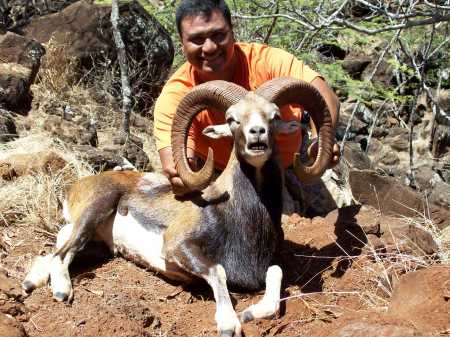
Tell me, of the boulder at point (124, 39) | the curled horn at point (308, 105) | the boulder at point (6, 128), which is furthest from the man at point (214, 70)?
the boulder at point (124, 39)

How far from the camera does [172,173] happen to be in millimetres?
6121

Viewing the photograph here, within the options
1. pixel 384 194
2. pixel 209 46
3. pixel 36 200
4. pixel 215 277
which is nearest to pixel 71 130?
pixel 36 200

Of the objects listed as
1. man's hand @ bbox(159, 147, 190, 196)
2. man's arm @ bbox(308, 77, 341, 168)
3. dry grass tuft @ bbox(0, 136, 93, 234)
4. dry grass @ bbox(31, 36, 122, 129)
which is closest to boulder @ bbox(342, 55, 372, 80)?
dry grass @ bbox(31, 36, 122, 129)

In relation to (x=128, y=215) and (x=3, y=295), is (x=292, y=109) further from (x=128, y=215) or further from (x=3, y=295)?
(x=3, y=295)

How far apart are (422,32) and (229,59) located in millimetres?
8188

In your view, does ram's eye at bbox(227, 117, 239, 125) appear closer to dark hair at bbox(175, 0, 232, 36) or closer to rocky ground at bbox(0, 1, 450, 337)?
dark hair at bbox(175, 0, 232, 36)

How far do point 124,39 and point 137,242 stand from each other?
745 cm

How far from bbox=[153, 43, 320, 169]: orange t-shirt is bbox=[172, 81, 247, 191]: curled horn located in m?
0.65

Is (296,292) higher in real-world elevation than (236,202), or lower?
lower

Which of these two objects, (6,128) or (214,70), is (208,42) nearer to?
(214,70)

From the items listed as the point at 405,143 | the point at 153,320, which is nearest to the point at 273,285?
the point at 153,320

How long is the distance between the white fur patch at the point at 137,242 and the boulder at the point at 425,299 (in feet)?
8.60

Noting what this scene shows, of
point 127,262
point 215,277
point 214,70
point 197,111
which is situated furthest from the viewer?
point 127,262

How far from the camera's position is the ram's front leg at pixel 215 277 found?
4.95m
